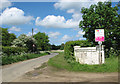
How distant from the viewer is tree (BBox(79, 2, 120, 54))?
49.9 feet

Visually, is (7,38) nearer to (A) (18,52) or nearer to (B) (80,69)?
(A) (18,52)

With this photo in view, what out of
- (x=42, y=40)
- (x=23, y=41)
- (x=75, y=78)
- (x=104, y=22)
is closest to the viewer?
(x=75, y=78)

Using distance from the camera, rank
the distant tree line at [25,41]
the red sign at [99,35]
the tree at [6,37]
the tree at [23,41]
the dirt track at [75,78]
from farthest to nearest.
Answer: the tree at [6,37], the distant tree line at [25,41], the tree at [23,41], the red sign at [99,35], the dirt track at [75,78]

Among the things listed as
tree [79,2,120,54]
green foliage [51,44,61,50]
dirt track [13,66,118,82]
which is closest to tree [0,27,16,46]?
green foliage [51,44,61,50]

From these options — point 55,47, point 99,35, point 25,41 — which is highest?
point 99,35

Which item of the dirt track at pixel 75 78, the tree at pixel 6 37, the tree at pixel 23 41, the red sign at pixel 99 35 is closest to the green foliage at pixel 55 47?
the tree at pixel 6 37

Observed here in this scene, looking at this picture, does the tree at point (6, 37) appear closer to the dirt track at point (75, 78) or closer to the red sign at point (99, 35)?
the red sign at point (99, 35)

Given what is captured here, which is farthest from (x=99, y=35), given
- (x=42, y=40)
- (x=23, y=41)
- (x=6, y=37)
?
(x=42, y=40)

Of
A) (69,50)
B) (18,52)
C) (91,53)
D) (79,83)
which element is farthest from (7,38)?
(79,83)

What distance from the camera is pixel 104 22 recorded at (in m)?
15.3

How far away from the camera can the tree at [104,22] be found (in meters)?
15.2

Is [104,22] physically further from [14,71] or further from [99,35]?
[14,71]

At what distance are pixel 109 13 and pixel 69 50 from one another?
6138mm

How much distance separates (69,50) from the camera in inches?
629
